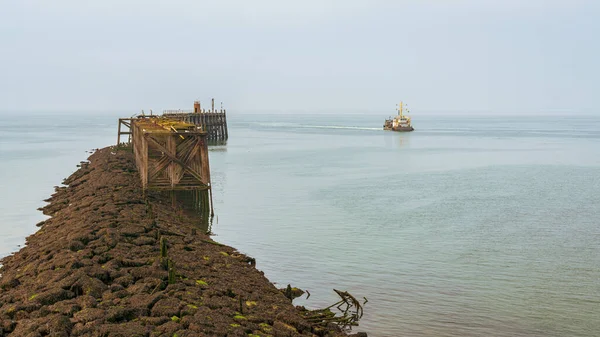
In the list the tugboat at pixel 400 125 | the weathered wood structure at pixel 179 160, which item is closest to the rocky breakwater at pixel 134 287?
the weathered wood structure at pixel 179 160

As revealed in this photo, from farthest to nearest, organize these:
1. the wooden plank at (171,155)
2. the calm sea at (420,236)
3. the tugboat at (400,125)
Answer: the tugboat at (400,125)
the wooden plank at (171,155)
the calm sea at (420,236)

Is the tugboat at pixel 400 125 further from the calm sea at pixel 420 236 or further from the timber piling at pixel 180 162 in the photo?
the timber piling at pixel 180 162

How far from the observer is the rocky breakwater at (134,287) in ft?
36.6

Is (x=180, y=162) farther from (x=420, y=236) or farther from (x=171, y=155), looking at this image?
(x=420, y=236)

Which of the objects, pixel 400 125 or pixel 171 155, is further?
pixel 400 125

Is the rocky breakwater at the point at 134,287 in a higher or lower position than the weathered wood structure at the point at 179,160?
lower

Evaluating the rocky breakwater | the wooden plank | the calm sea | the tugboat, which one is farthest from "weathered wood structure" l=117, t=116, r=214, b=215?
the tugboat

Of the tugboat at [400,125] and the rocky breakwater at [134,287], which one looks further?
the tugboat at [400,125]

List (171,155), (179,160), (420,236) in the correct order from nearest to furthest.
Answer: (420,236), (171,155), (179,160)

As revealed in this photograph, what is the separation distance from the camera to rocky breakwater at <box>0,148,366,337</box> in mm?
11141

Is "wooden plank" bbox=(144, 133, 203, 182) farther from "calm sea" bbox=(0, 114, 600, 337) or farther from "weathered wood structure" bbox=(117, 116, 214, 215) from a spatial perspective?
"calm sea" bbox=(0, 114, 600, 337)

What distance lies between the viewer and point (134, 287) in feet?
42.9

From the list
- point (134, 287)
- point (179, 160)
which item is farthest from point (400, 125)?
point (134, 287)

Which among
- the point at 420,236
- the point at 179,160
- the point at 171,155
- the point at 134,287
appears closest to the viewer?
the point at 134,287
